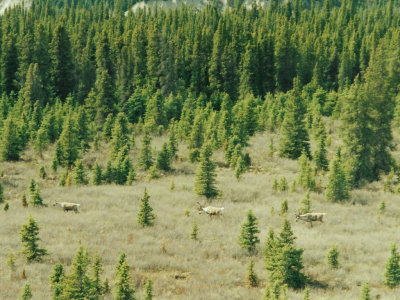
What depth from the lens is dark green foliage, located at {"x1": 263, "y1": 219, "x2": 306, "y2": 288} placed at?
1841cm

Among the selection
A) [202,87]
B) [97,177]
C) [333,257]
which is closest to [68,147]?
[97,177]

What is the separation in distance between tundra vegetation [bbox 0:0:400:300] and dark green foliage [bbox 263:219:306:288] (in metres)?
0.06

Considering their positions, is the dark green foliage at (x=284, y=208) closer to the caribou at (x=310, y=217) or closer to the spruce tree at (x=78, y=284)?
the caribou at (x=310, y=217)

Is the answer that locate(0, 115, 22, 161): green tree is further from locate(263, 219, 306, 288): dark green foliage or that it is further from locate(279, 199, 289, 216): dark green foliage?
locate(263, 219, 306, 288): dark green foliage

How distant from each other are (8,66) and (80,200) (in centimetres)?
4934

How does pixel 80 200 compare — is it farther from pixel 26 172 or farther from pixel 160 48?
pixel 160 48

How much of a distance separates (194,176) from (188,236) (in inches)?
613

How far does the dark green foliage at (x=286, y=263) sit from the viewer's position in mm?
18406

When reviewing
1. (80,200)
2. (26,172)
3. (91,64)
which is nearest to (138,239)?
(80,200)

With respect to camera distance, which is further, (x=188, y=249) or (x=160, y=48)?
(x=160, y=48)

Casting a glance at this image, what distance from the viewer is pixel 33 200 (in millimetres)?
29438

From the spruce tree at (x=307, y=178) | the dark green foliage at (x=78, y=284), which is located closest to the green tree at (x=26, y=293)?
the dark green foliage at (x=78, y=284)

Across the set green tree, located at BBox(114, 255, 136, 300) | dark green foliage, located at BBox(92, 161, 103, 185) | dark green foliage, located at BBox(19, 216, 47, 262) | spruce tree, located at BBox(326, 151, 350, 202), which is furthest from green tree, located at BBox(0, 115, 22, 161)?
green tree, located at BBox(114, 255, 136, 300)

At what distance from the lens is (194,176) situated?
39625 mm
